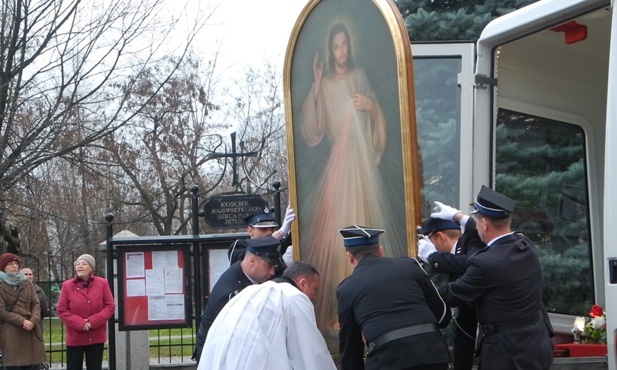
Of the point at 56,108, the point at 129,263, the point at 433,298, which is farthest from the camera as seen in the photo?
the point at 56,108

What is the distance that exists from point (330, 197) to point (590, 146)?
7.60ft

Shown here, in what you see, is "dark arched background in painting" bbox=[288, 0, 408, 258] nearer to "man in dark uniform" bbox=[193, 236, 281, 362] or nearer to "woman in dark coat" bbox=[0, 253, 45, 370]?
"man in dark uniform" bbox=[193, 236, 281, 362]

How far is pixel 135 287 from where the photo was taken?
1023cm

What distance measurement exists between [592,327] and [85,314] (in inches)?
246

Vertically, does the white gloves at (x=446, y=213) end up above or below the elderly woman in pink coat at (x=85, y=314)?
above

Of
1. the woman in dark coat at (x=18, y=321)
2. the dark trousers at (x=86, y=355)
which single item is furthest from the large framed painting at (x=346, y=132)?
the woman in dark coat at (x=18, y=321)

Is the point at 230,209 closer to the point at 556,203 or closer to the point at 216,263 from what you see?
the point at 216,263

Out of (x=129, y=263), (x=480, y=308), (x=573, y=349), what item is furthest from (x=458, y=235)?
(x=129, y=263)

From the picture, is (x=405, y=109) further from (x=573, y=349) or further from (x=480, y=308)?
(x=573, y=349)

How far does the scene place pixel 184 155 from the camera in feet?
90.3

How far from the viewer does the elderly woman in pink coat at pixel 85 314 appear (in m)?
10.7

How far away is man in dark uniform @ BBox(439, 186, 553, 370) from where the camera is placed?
4.95 meters

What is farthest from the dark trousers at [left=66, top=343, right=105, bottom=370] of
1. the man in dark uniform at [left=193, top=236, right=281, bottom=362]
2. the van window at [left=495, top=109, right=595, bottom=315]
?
the van window at [left=495, top=109, right=595, bottom=315]

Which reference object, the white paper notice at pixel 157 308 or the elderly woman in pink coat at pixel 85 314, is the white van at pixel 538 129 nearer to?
the white paper notice at pixel 157 308
